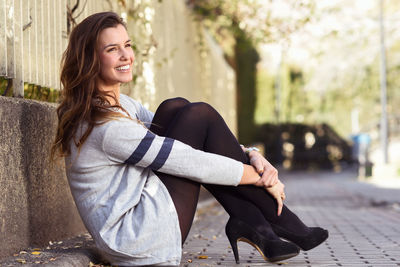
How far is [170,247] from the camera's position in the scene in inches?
114

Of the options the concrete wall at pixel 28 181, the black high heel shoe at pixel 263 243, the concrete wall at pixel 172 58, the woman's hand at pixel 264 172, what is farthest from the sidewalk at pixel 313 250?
the concrete wall at pixel 172 58

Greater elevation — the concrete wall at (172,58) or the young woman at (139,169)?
the concrete wall at (172,58)

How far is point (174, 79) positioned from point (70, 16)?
3068 millimetres

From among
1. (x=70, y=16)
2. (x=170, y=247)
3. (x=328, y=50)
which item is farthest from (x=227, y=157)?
(x=328, y=50)

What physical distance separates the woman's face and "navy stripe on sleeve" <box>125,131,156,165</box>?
384mm

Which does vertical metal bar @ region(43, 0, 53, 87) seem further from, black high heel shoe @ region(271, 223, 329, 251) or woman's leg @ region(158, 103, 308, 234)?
black high heel shoe @ region(271, 223, 329, 251)

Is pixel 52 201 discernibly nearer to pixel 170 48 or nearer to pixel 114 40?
pixel 114 40

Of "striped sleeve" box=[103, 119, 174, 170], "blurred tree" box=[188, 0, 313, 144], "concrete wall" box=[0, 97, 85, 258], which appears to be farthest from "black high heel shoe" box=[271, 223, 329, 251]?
"blurred tree" box=[188, 0, 313, 144]

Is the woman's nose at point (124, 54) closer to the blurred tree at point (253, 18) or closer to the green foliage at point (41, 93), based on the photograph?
the green foliage at point (41, 93)

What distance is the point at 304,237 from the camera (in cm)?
332

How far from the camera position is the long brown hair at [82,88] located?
2926 millimetres

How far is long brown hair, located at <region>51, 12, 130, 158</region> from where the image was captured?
2926 millimetres

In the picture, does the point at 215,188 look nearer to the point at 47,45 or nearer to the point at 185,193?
the point at 185,193

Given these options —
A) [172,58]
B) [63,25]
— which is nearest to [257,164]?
[63,25]
